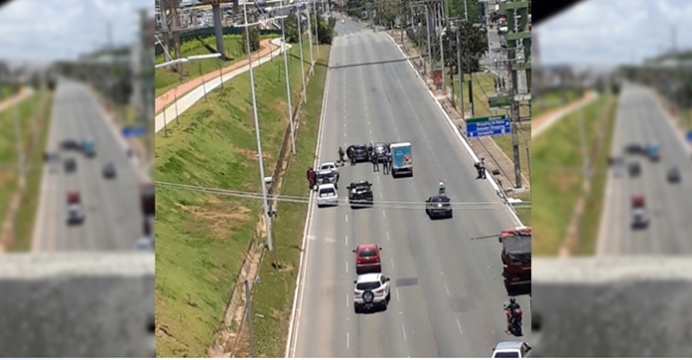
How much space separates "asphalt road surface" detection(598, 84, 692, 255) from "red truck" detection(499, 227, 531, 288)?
58.9 feet

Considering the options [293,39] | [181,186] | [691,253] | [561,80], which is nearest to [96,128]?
[561,80]

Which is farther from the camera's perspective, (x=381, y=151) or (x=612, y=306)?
(x=381, y=151)

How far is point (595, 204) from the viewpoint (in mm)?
4125

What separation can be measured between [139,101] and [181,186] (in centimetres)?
2503

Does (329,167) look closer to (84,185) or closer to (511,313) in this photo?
(511,313)

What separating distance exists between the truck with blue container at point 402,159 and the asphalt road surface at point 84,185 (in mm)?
33751

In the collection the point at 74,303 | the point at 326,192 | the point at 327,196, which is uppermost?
the point at 74,303

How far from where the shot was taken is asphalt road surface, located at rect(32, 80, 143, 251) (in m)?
4.24

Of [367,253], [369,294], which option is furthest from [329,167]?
[369,294]

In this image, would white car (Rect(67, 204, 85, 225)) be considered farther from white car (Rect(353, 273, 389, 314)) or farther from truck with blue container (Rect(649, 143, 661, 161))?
white car (Rect(353, 273, 389, 314))

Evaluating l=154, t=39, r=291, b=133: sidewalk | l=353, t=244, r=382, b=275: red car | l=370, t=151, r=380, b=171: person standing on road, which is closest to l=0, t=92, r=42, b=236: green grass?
l=353, t=244, r=382, b=275: red car

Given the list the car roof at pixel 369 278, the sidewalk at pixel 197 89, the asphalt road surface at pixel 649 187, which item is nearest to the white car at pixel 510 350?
the car roof at pixel 369 278

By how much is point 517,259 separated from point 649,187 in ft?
62.3

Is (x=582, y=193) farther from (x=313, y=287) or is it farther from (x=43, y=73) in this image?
(x=313, y=287)
